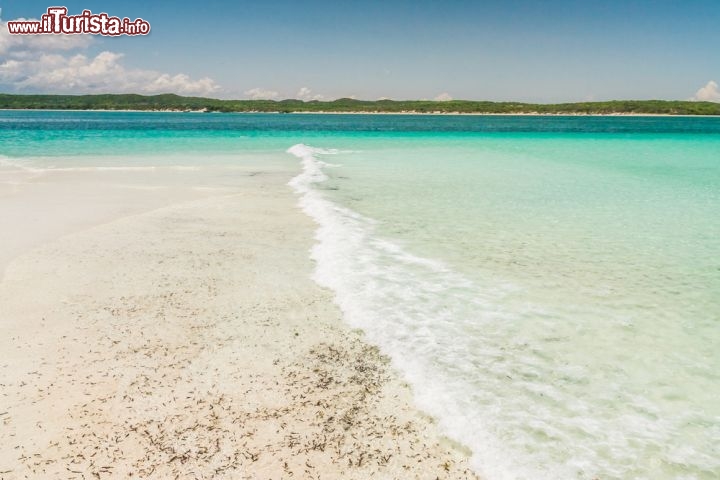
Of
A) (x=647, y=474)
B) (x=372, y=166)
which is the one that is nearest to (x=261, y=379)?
(x=647, y=474)

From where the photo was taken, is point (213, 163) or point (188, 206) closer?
point (188, 206)

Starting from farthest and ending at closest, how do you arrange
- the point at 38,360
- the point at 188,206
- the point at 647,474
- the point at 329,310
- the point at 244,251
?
the point at 188,206, the point at 244,251, the point at 329,310, the point at 38,360, the point at 647,474

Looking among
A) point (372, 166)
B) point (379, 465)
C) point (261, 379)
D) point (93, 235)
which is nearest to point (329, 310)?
point (261, 379)

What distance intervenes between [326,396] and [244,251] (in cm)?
495

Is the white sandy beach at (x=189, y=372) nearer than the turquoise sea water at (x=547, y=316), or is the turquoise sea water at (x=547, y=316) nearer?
the white sandy beach at (x=189, y=372)

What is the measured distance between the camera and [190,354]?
539 cm

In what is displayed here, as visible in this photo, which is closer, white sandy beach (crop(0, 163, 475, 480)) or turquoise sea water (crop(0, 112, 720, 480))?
white sandy beach (crop(0, 163, 475, 480))

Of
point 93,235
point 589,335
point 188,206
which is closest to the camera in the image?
point 589,335

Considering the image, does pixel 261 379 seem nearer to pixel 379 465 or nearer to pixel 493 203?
pixel 379 465

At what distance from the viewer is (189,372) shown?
5035 millimetres

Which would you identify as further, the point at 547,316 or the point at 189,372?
the point at 547,316

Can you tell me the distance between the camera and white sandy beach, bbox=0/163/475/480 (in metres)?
3.87

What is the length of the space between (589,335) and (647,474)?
7.47 feet

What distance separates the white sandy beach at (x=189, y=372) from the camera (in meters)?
3.87
